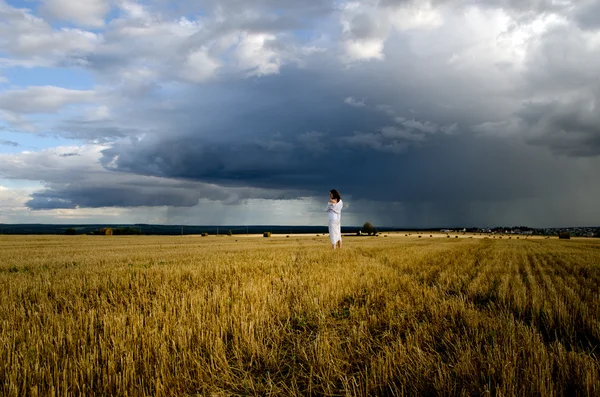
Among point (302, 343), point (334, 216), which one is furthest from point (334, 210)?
point (302, 343)

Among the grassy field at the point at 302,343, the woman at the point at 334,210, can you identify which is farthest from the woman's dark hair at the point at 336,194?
the grassy field at the point at 302,343

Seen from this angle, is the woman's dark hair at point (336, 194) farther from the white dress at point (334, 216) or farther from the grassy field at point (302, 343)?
the grassy field at point (302, 343)

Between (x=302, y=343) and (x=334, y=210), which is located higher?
(x=334, y=210)

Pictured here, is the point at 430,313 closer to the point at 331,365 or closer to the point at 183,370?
the point at 331,365

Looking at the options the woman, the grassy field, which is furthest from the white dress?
the grassy field

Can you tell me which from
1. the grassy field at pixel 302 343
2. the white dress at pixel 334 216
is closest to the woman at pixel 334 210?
the white dress at pixel 334 216

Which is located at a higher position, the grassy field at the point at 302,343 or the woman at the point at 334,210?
the woman at the point at 334,210

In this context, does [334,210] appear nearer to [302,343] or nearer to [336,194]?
[336,194]

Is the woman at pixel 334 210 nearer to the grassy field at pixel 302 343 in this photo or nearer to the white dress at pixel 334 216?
the white dress at pixel 334 216

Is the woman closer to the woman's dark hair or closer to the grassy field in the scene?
the woman's dark hair

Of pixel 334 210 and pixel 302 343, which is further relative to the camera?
pixel 334 210

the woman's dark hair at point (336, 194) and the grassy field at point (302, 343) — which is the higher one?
the woman's dark hair at point (336, 194)

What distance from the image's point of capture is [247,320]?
5191 mm

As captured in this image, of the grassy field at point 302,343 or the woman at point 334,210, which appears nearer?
the grassy field at point 302,343
